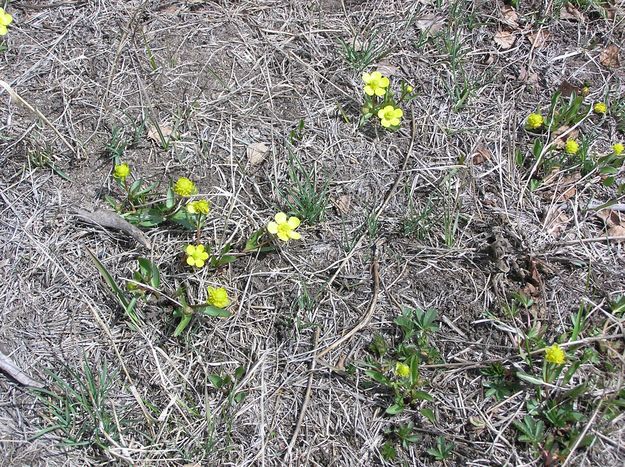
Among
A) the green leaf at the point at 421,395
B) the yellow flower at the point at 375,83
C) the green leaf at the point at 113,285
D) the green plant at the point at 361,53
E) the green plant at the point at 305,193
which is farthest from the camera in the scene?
the green plant at the point at 361,53

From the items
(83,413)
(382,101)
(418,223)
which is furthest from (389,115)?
(83,413)

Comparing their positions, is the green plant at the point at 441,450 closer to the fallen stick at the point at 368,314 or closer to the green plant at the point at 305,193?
the fallen stick at the point at 368,314

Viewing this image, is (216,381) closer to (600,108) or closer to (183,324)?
(183,324)

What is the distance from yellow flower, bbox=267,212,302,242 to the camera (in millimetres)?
2535

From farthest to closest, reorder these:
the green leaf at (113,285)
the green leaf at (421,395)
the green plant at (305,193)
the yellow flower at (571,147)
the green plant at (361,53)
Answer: the green plant at (361,53)
the yellow flower at (571,147)
the green plant at (305,193)
the green leaf at (113,285)
the green leaf at (421,395)

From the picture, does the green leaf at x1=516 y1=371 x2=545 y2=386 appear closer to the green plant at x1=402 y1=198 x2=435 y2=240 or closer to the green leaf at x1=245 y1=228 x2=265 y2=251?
the green plant at x1=402 y1=198 x2=435 y2=240

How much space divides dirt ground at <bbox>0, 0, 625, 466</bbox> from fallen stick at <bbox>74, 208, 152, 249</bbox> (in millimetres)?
38

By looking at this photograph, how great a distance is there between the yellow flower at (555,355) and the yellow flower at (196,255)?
1.37 m

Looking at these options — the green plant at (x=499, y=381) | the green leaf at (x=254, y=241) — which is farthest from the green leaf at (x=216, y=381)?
the green plant at (x=499, y=381)

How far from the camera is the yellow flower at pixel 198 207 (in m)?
2.46

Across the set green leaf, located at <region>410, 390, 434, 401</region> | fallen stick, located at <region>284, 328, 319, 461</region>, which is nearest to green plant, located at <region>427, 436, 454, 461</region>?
green leaf, located at <region>410, 390, 434, 401</region>

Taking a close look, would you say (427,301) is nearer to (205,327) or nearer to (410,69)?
(205,327)

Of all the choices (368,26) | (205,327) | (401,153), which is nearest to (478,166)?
(401,153)

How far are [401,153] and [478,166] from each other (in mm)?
367
